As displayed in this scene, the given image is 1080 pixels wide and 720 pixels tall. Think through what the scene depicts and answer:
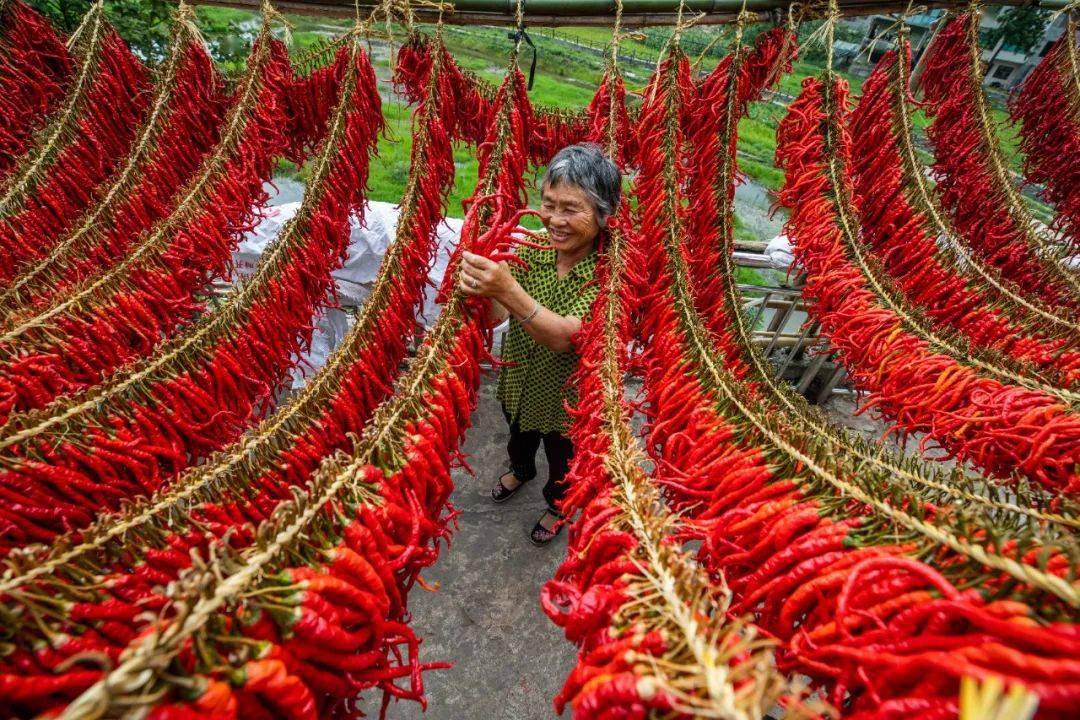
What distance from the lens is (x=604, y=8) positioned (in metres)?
2.94

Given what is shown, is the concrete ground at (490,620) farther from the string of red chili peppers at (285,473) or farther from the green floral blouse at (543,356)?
the string of red chili peppers at (285,473)

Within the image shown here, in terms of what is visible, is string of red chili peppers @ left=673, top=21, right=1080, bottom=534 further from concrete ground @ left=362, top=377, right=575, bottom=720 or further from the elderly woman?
concrete ground @ left=362, top=377, right=575, bottom=720

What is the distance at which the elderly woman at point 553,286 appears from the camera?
191 cm

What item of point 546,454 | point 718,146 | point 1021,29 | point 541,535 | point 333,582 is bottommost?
point 541,535

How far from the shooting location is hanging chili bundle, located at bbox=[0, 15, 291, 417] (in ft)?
5.26

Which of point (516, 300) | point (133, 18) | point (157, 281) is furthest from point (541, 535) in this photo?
point (133, 18)

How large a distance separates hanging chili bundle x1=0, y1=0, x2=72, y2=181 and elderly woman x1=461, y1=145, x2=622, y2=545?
3.13m

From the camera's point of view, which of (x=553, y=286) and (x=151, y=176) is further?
(x=151, y=176)

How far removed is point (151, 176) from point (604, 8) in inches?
115

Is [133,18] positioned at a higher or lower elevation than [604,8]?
lower

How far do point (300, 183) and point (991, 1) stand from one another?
785cm

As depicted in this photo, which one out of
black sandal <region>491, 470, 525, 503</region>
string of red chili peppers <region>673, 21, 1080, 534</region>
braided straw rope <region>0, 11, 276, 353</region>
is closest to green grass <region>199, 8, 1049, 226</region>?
braided straw rope <region>0, 11, 276, 353</region>

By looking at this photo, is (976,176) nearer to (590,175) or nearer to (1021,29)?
(590,175)

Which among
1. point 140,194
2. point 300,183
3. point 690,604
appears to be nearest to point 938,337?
point 690,604
